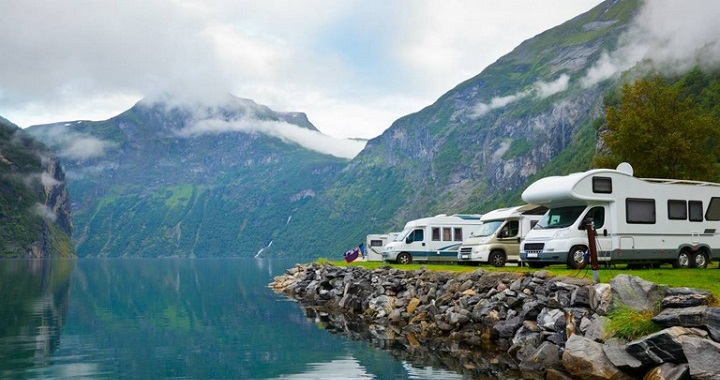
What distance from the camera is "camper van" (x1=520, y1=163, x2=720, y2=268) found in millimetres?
25016

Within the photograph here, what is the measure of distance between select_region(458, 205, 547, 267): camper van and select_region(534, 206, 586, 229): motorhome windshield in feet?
20.3

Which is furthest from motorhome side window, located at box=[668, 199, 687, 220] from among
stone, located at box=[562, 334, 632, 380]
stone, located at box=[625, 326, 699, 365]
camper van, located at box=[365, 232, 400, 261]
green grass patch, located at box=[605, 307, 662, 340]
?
camper van, located at box=[365, 232, 400, 261]

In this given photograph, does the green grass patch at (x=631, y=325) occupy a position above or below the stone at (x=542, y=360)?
above

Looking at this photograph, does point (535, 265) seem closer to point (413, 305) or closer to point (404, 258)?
point (413, 305)

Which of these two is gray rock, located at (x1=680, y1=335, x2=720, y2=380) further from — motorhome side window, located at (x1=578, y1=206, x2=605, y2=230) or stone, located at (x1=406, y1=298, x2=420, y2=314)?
stone, located at (x1=406, y1=298, x2=420, y2=314)

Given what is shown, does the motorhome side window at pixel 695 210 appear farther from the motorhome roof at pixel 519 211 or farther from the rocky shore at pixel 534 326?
the rocky shore at pixel 534 326

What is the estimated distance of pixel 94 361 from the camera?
19.2m

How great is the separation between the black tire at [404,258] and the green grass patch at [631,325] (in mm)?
28047

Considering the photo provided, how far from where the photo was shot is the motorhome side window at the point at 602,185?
82.8 ft

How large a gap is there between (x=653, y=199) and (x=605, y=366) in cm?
1347

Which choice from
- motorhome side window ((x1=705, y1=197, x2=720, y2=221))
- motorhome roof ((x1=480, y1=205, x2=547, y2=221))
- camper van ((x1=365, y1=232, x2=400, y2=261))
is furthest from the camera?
camper van ((x1=365, y1=232, x2=400, y2=261))

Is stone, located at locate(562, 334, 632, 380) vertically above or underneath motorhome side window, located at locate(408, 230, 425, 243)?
underneath

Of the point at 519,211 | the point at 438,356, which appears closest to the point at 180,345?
the point at 438,356

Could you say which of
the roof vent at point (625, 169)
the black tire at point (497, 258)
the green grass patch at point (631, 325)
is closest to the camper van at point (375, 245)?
the black tire at point (497, 258)
